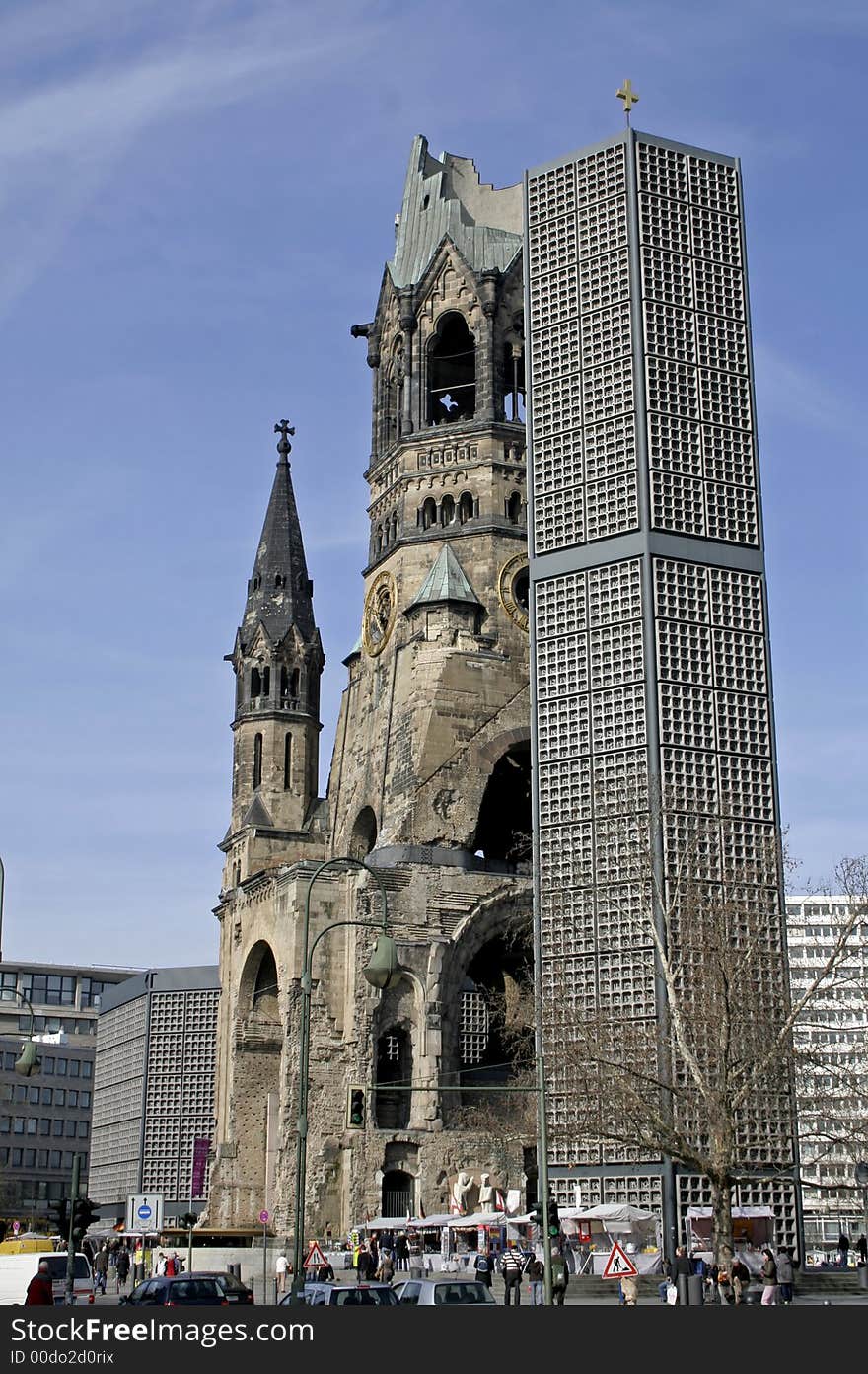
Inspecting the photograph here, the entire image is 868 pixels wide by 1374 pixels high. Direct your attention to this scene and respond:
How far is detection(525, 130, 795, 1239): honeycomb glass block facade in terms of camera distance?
47.6m

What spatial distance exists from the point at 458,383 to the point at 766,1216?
3541 centimetres

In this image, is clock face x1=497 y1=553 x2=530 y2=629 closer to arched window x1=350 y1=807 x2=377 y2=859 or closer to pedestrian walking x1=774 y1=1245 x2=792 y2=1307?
arched window x1=350 y1=807 x2=377 y2=859

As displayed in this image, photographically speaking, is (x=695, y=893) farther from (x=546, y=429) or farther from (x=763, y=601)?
(x=546, y=429)

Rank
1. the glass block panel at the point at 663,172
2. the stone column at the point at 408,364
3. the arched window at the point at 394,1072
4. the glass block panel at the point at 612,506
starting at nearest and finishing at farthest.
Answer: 1. the glass block panel at the point at 612,506
2. the glass block panel at the point at 663,172
3. the arched window at the point at 394,1072
4. the stone column at the point at 408,364

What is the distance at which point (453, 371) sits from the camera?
232 ft

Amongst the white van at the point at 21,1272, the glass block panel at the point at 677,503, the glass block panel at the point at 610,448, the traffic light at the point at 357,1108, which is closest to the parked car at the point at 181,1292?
the white van at the point at 21,1272

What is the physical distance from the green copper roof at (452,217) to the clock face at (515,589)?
11.3 m

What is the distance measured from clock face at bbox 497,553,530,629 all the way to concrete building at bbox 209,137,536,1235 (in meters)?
0.08

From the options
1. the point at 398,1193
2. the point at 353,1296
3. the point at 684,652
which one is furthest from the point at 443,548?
the point at 353,1296

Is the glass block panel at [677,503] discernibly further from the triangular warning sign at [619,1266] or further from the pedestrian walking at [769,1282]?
the triangular warning sign at [619,1266]

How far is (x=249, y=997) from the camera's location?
65.0 m

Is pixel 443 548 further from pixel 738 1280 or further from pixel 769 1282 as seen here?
pixel 769 1282

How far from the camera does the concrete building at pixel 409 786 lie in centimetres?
5531

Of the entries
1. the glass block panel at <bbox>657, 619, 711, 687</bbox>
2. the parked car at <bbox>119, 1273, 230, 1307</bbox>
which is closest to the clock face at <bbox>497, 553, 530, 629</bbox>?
the glass block panel at <bbox>657, 619, 711, 687</bbox>
